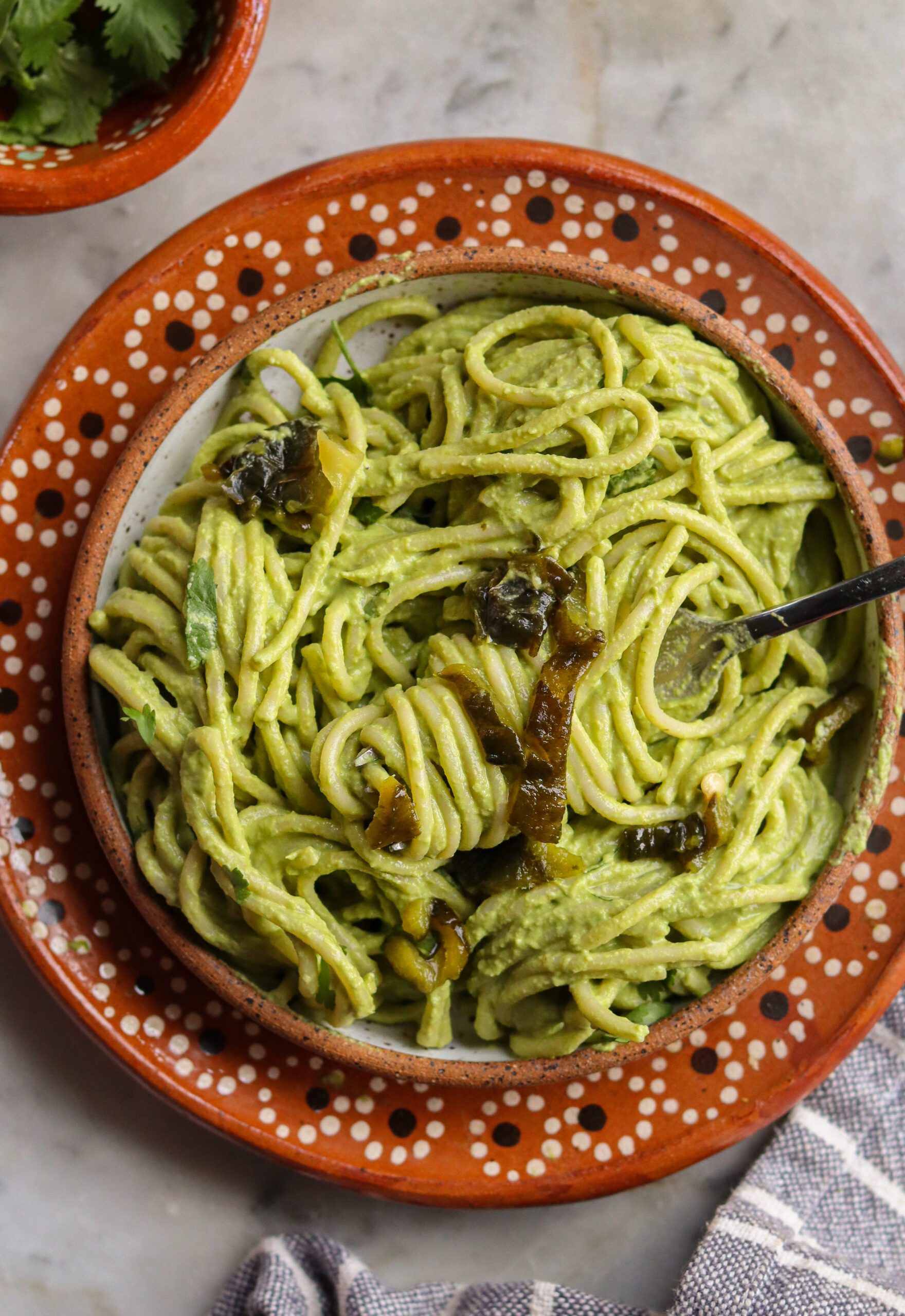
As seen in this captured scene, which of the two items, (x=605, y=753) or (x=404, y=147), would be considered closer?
(x=605, y=753)

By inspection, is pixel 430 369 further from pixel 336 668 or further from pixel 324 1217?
pixel 324 1217

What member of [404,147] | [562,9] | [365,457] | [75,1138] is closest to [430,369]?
[365,457]

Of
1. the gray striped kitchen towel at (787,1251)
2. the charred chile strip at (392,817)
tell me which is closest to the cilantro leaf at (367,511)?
the charred chile strip at (392,817)

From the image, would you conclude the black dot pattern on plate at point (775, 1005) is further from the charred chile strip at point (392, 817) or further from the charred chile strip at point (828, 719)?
the charred chile strip at point (392, 817)

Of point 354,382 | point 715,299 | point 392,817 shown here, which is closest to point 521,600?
point 392,817

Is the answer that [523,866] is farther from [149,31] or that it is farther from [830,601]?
[149,31]
